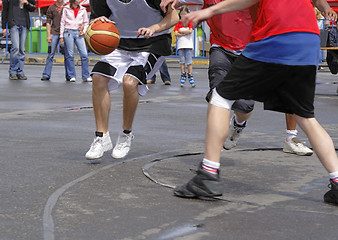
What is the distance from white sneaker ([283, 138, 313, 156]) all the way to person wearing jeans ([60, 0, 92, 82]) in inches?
452

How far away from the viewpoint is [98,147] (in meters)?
6.98

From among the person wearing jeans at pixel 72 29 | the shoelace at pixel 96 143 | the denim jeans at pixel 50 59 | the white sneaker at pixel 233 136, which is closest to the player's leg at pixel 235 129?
the white sneaker at pixel 233 136

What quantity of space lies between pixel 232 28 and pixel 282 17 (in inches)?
66.4

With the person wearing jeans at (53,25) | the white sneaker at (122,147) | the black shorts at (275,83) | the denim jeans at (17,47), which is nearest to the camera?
the black shorts at (275,83)

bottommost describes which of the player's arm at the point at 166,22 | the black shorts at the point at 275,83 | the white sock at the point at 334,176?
the white sock at the point at 334,176

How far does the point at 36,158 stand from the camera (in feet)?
23.2

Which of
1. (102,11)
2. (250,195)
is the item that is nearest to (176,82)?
(102,11)

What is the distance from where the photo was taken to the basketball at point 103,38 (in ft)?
22.1

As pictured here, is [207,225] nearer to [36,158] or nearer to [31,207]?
[31,207]

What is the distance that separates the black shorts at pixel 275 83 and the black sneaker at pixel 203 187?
0.54 meters

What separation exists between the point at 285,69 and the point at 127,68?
2.13m

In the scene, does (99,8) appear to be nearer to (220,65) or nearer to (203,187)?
(220,65)

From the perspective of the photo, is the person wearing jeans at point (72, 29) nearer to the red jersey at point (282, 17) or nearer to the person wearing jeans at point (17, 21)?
the person wearing jeans at point (17, 21)

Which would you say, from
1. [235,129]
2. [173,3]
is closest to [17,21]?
[235,129]
